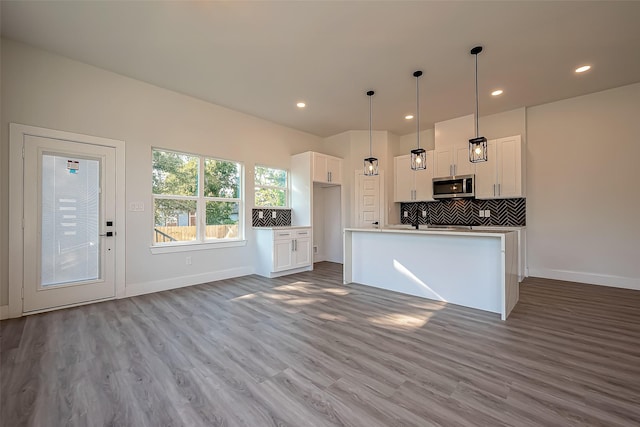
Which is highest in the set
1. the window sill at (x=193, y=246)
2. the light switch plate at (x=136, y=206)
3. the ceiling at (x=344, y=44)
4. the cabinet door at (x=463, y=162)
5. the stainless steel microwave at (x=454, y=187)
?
the ceiling at (x=344, y=44)

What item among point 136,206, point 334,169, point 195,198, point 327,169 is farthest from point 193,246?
point 334,169

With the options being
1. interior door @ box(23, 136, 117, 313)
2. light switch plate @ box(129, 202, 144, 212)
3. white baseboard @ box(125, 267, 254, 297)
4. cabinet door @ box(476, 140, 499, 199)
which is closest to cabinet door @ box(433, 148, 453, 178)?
cabinet door @ box(476, 140, 499, 199)

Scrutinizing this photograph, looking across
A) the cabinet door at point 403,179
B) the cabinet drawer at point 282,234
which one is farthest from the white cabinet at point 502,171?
the cabinet drawer at point 282,234

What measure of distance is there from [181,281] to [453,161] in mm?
5554

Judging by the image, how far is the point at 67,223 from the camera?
3.43 m

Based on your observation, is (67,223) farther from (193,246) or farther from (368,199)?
(368,199)

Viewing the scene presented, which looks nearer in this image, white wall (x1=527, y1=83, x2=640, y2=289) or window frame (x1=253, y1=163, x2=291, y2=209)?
white wall (x1=527, y1=83, x2=640, y2=289)

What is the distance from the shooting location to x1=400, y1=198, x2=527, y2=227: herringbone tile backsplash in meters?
5.15

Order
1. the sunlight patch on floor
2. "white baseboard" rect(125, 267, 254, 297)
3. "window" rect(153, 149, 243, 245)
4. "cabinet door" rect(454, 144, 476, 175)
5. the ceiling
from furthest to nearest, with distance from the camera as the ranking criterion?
"cabinet door" rect(454, 144, 476, 175), "window" rect(153, 149, 243, 245), "white baseboard" rect(125, 267, 254, 297), the sunlight patch on floor, the ceiling

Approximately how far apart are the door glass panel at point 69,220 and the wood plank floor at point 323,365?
514 mm

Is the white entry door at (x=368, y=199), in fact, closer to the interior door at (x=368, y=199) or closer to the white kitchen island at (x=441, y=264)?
the interior door at (x=368, y=199)

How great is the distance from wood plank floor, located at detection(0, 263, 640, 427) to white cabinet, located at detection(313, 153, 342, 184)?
3158 millimetres

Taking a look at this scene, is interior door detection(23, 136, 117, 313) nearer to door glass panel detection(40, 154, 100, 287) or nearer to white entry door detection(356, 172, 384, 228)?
door glass panel detection(40, 154, 100, 287)

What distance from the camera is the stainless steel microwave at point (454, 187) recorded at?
205 inches
